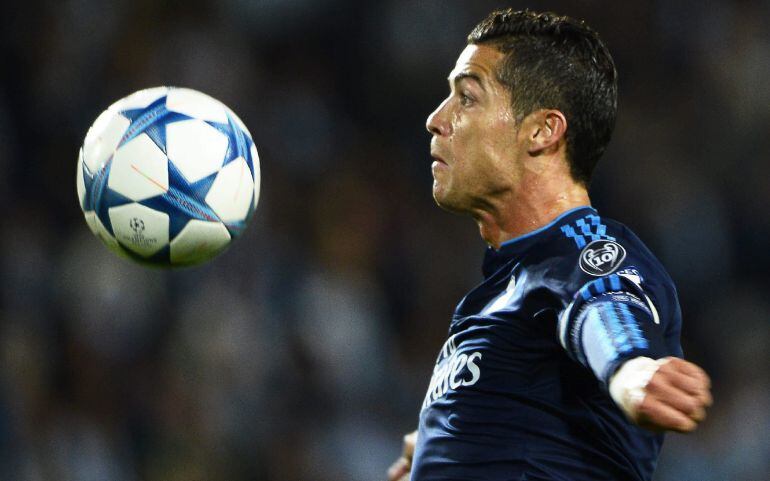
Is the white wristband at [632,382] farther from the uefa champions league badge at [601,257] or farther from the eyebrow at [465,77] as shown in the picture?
the eyebrow at [465,77]

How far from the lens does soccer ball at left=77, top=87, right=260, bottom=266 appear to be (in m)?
3.18

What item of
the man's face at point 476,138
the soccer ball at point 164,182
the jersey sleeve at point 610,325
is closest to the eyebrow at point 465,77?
the man's face at point 476,138

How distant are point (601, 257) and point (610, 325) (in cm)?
30

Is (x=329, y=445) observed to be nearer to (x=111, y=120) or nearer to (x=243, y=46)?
(x=243, y=46)

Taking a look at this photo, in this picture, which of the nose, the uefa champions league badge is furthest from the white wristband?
the nose

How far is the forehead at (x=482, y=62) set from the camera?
10.1 ft

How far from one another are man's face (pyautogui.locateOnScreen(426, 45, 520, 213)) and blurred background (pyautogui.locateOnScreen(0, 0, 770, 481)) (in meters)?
4.05

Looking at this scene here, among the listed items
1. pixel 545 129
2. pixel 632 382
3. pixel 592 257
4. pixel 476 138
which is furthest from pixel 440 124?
pixel 632 382

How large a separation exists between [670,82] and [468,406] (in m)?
6.29

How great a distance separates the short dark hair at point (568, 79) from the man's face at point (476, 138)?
41 millimetres

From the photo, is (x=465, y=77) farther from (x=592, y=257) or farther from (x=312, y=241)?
(x=312, y=241)

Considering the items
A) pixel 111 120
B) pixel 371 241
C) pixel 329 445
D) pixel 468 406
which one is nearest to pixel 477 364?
pixel 468 406

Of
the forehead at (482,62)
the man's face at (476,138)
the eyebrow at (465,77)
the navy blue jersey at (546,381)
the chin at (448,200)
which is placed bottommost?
the navy blue jersey at (546,381)

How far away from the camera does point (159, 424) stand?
6852mm
